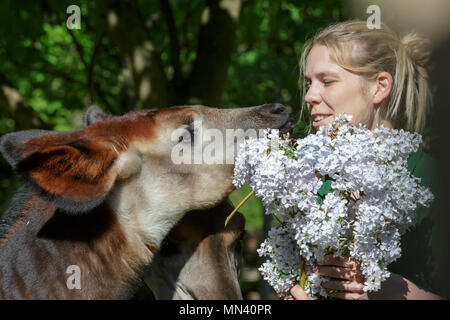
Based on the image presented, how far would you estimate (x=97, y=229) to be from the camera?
263cm

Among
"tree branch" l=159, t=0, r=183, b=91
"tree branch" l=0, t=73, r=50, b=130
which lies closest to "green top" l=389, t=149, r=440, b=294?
"tree branch" l=159, t=0, r=183, b=91

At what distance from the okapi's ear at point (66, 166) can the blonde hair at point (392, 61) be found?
4.51ft

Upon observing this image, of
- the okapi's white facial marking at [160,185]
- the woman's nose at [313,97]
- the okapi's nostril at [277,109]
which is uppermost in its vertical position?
the woman's nose at [313,97]

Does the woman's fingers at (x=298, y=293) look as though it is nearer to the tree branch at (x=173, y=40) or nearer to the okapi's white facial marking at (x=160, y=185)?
the okapi's white facial marking at (x=160, y=185)

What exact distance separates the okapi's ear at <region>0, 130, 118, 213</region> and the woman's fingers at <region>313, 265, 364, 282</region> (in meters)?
1.05

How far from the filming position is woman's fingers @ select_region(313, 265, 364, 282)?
2.36 m

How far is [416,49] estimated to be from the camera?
10.1 ft

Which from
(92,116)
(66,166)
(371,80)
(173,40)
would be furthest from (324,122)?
(173,40)

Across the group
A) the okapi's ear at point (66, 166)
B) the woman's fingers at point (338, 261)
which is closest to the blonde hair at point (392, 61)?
the woman's fingers at point (338, 261)

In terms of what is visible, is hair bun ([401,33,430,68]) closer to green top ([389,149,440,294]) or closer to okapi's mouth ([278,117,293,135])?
green top ([389,149,440,294])

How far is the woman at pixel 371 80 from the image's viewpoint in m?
2.89

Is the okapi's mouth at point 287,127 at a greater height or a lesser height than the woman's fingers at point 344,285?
greater
